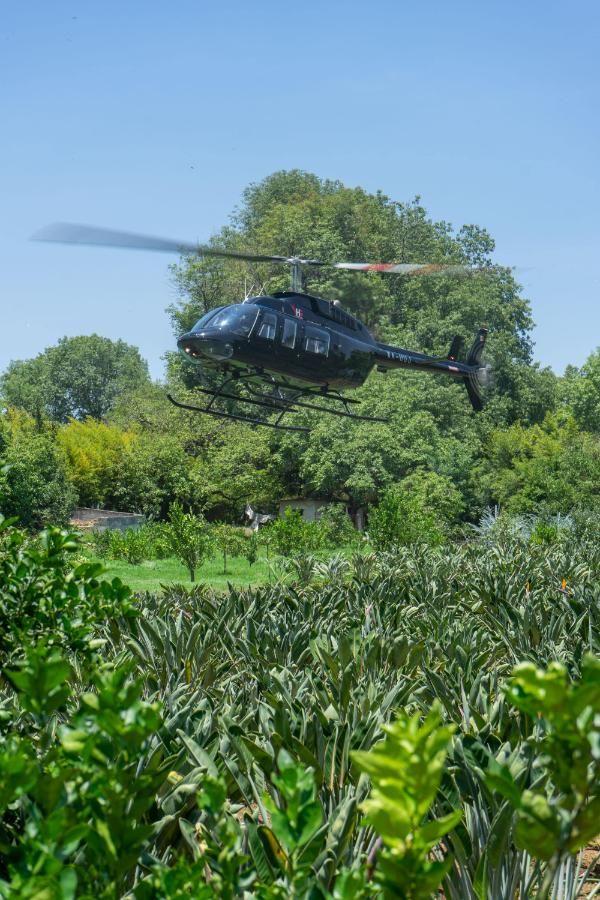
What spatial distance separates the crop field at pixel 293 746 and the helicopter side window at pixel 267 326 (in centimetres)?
724

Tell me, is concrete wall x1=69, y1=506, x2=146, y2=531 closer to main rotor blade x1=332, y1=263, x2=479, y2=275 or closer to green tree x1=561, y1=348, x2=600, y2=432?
main rotor blade x1=332, y1=263, x2=479, y2=275

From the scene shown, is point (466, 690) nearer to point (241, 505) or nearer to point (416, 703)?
point (416, 703)

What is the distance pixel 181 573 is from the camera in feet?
64.3

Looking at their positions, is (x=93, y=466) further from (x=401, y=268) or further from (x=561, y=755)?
(x=561, y=755)

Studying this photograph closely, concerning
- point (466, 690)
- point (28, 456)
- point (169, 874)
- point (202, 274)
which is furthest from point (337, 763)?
point (202, 274)

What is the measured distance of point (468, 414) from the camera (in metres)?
41.3

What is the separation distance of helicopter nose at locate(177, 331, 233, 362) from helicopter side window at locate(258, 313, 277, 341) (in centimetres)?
55

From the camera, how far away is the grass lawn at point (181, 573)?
17.4 meters

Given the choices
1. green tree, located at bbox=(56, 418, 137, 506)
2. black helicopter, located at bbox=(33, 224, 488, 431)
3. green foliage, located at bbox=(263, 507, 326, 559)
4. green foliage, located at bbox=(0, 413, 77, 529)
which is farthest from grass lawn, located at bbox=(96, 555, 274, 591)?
green tree, located at bbox=(56, 418, 137, 506)

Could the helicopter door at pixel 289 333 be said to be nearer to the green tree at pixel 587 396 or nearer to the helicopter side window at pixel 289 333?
the helicopter side window at pixel 289 333

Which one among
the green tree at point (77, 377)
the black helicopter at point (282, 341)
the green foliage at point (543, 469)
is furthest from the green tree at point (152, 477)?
the green tree at point (77, 377)

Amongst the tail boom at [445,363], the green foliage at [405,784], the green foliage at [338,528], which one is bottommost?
the green foliage at [338,528]

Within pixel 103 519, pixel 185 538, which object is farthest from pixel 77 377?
pixel 185 538

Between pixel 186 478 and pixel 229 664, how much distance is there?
31.7m
